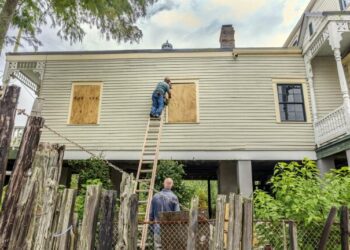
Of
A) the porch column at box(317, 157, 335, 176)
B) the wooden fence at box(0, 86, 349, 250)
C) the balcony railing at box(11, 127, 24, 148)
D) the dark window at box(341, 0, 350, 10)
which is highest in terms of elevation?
the dark window at box(341, 0, 350, 10)

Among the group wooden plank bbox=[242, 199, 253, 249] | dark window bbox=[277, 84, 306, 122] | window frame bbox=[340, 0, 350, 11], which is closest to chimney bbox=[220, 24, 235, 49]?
dark window bbox=[277, 84, 306, 122]

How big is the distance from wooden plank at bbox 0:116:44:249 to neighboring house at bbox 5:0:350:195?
738 cm

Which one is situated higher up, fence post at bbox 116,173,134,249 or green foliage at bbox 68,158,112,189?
green foliage at bbox 68,158,112,189

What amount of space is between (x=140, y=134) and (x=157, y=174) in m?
1.89

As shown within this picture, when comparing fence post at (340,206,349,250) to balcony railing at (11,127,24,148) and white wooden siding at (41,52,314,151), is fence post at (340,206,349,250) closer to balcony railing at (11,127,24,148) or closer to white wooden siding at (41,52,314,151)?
white wooden siding at (41,52,314,151)

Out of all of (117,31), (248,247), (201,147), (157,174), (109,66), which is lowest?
(248,247)

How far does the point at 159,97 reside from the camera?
986 centimetres

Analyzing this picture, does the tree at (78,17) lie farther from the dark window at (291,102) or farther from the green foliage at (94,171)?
the dark window at (291,102)

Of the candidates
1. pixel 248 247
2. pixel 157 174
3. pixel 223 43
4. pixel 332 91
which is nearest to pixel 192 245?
pixel 248 247

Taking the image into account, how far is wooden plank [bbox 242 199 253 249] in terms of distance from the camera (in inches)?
124

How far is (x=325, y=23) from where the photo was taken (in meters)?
9.05

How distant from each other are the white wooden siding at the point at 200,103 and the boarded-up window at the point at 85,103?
A: 0.23m

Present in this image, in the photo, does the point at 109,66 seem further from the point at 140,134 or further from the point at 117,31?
the point at 140,134

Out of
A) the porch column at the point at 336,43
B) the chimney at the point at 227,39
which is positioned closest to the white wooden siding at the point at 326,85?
the porch column at the point at 336,43
